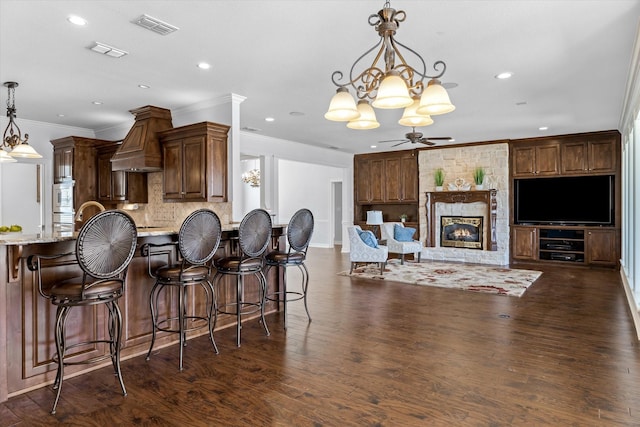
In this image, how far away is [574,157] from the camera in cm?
823

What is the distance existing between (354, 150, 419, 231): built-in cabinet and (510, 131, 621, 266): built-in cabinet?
90.6 inches

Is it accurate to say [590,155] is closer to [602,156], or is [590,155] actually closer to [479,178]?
[602,156]

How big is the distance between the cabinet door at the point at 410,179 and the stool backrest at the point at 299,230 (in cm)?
620

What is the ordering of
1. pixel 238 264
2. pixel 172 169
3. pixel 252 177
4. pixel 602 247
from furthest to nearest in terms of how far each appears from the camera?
pixel 252 177 < pixel 602 247 < pixel 172 169 < pixel 238 264

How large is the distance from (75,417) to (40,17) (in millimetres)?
2888

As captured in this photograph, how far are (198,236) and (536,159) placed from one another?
25.3 feet

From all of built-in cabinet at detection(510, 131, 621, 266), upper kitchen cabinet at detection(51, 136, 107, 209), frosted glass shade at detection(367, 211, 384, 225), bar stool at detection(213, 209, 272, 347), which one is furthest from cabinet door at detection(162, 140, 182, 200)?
built-in cabinet at detection(510, 131, 621, 266)

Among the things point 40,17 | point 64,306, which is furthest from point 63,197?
point 64,306

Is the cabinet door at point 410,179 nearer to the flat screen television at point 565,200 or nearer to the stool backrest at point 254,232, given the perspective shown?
the flat screen television at point 565,200

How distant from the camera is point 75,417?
2395 mm

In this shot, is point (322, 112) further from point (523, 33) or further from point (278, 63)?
point (523, 33)

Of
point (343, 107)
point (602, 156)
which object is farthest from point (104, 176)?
point (602, 156)

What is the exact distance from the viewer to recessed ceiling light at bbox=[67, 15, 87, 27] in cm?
318

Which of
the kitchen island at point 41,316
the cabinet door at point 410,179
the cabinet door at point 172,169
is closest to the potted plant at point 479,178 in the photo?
the cabinet door at point 410,179
